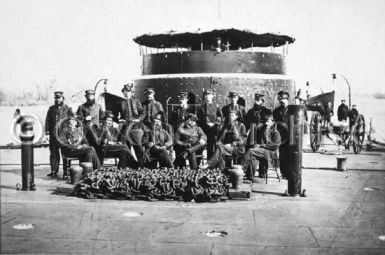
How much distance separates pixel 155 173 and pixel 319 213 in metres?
→ 2.66

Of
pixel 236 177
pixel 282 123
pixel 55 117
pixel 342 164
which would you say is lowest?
pixel 342 164

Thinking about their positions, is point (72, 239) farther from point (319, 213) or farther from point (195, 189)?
point (319, 213)

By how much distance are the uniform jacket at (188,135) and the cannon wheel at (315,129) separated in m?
6.08

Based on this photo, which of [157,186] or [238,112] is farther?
[238,112]

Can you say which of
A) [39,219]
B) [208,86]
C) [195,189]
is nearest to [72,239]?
[39,219]

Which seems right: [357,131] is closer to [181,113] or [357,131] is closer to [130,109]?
[181,113]

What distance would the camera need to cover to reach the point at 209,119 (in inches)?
395

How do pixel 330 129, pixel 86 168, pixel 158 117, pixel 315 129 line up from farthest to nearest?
pixel 330 129 → pixel 315 129 → pixel 158 117 → pixel 86 168

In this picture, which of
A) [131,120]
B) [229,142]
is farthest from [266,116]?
[131,120]

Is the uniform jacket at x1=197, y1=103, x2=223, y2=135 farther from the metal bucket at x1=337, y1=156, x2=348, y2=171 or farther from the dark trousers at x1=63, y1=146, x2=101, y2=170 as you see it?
the metal bucket at x1=337, y1=156, x2=348, y2=171

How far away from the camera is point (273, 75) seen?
1622 centimetres

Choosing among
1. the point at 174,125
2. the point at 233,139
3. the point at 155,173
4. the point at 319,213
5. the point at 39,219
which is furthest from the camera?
the point at 174,125

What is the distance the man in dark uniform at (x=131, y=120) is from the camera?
9.23 meters

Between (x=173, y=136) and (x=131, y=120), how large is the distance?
1.25m
